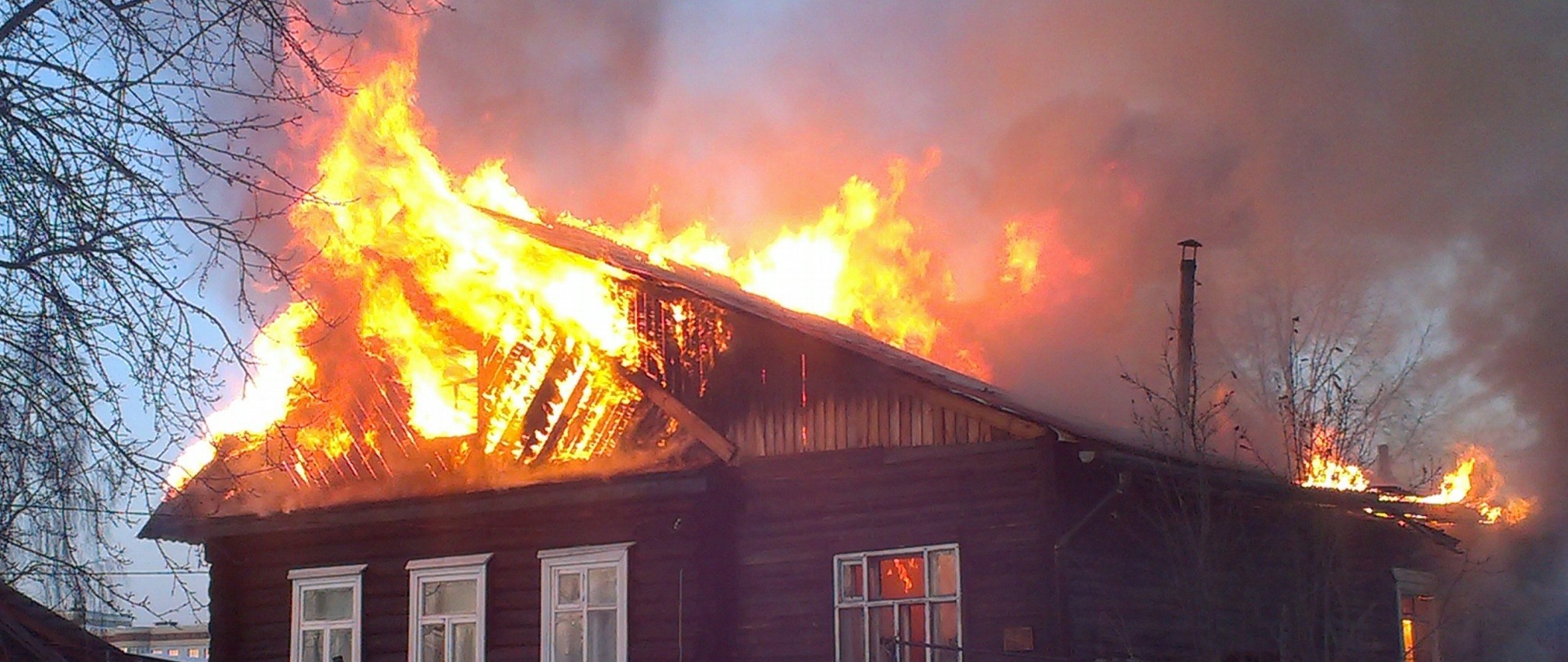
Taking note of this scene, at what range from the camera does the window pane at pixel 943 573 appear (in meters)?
16.1

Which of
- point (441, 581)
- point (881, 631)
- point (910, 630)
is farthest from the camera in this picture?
point (441, 581)

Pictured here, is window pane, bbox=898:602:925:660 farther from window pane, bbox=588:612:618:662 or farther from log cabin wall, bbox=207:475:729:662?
window pane, bbox=588:612:618:662

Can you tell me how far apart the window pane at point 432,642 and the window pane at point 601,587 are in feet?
6.84

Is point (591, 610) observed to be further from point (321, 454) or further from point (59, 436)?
point (59, 436)

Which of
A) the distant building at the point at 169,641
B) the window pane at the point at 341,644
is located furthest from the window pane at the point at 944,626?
the distant building at the point at 169,641

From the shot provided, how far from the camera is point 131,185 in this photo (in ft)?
27.1

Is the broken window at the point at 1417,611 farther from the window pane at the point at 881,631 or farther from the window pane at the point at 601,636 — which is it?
the window pane at the point at 601,636

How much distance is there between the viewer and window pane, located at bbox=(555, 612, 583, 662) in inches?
692

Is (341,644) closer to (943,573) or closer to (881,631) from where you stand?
(881,631)

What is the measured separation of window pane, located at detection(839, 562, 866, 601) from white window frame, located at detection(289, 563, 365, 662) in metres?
6.21

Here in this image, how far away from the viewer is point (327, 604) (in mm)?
19531

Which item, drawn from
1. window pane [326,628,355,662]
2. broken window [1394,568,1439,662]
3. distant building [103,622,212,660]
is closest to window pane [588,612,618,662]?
window pane [326,628,355,662]

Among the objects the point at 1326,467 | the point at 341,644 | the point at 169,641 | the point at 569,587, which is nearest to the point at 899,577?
the point at 569,587

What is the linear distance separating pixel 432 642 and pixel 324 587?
1.84 meters
